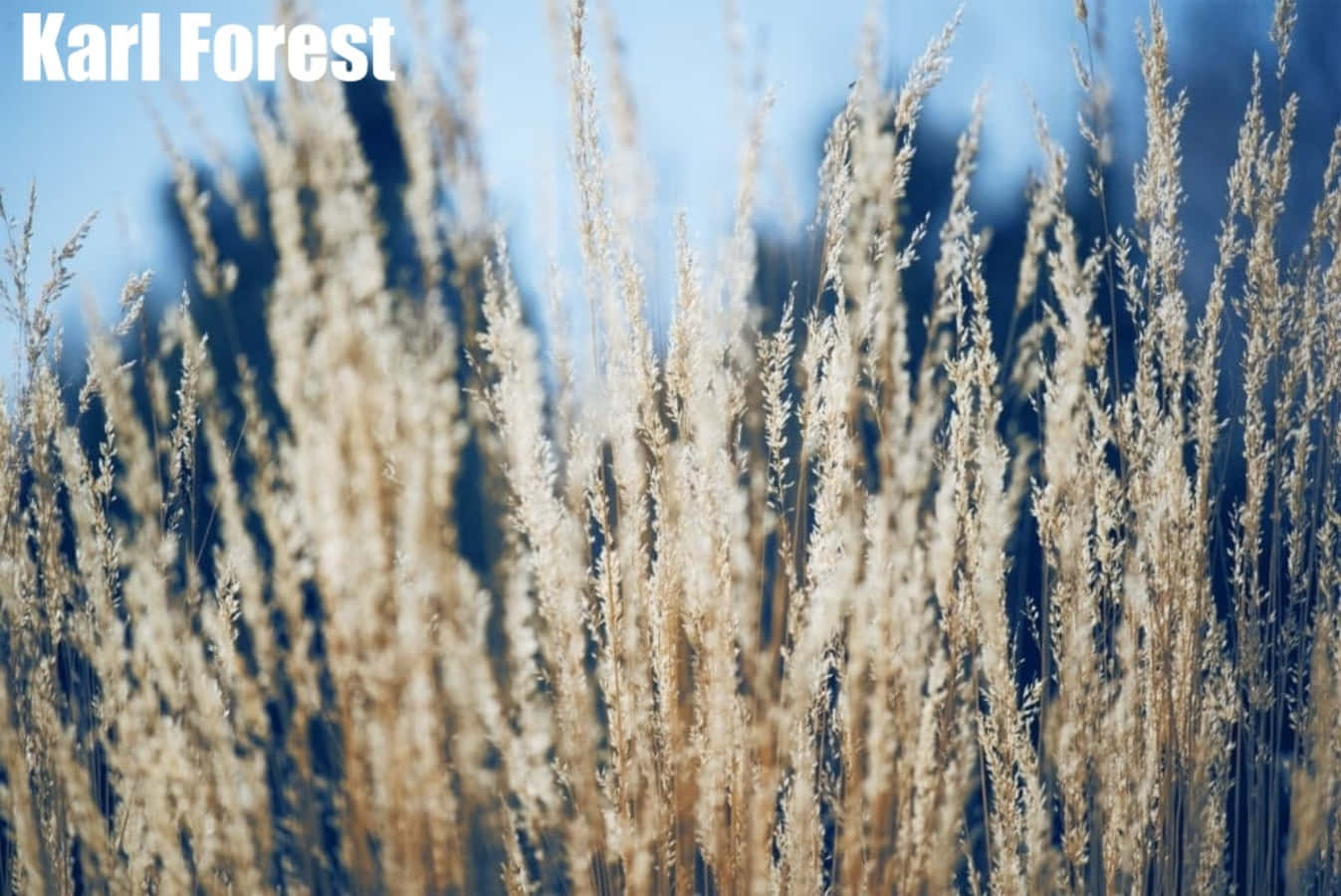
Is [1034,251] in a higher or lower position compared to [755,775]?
higher

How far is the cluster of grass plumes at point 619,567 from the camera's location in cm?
113

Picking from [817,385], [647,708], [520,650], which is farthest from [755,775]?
[817,385]

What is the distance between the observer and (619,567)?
1.45 metres

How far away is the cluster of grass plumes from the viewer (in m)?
1.13

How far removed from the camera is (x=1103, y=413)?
1906mm

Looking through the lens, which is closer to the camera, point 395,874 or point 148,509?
point 395,874

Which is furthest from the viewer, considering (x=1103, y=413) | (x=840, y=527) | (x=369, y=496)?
(x=1103, y=413)

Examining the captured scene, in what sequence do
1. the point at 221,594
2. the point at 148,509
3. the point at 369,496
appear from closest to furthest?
1. the point at 369,496
2. the point at 148,509
3. the point at 221,594

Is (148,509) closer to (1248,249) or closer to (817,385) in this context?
(817,385)

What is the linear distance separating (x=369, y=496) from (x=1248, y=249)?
1.85 m

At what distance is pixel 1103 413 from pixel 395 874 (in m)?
1.36

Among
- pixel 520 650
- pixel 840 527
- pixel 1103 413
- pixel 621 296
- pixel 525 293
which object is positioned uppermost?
pixel 525 293

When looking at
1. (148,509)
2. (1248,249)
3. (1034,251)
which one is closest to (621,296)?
(1034,251)

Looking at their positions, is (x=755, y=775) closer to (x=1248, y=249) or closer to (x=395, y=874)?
(x=395, y=874)
